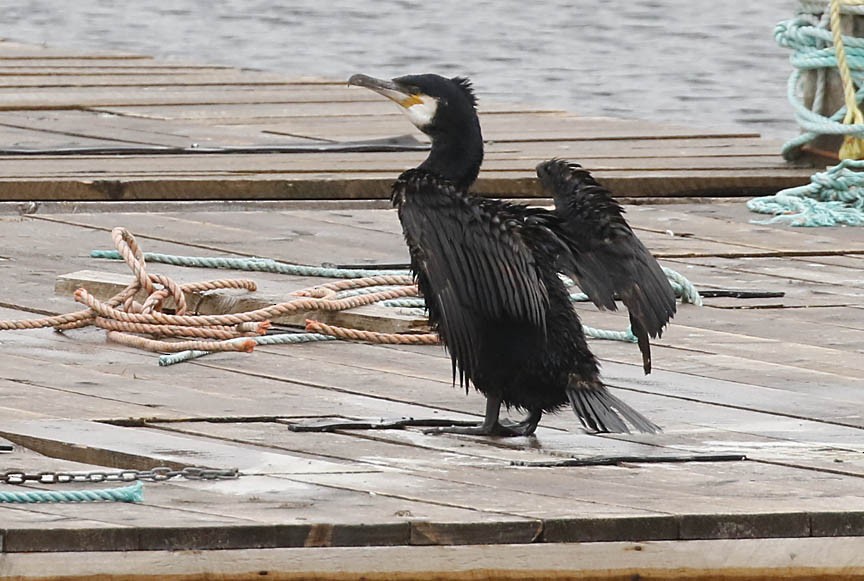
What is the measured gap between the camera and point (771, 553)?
4.08m

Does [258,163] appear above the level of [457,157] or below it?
below

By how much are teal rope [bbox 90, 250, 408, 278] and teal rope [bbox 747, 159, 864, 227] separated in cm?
216

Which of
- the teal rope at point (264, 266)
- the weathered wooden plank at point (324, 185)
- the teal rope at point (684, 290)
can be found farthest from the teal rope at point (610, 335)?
the weathered wooden plank at point (324, 185)

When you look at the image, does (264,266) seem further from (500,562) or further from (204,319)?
(500,562)

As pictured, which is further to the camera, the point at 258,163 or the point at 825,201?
the point at 258,163

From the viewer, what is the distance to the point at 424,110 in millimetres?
5242

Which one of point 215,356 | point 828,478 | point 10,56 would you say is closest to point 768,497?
point 828,478

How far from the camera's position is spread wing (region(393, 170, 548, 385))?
4.86m

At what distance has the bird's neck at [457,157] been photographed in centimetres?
520

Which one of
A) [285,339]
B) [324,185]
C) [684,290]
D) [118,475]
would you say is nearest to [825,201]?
[324,185]

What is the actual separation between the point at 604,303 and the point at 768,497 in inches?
28.9

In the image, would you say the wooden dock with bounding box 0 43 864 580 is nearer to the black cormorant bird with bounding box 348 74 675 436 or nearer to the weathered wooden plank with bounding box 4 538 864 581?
the weathered wooden plank with bounding box 4 538 864 581

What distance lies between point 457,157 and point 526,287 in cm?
49

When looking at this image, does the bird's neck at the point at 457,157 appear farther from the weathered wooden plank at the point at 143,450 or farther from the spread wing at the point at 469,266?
the weathered wooden plank at the point at 143,450
